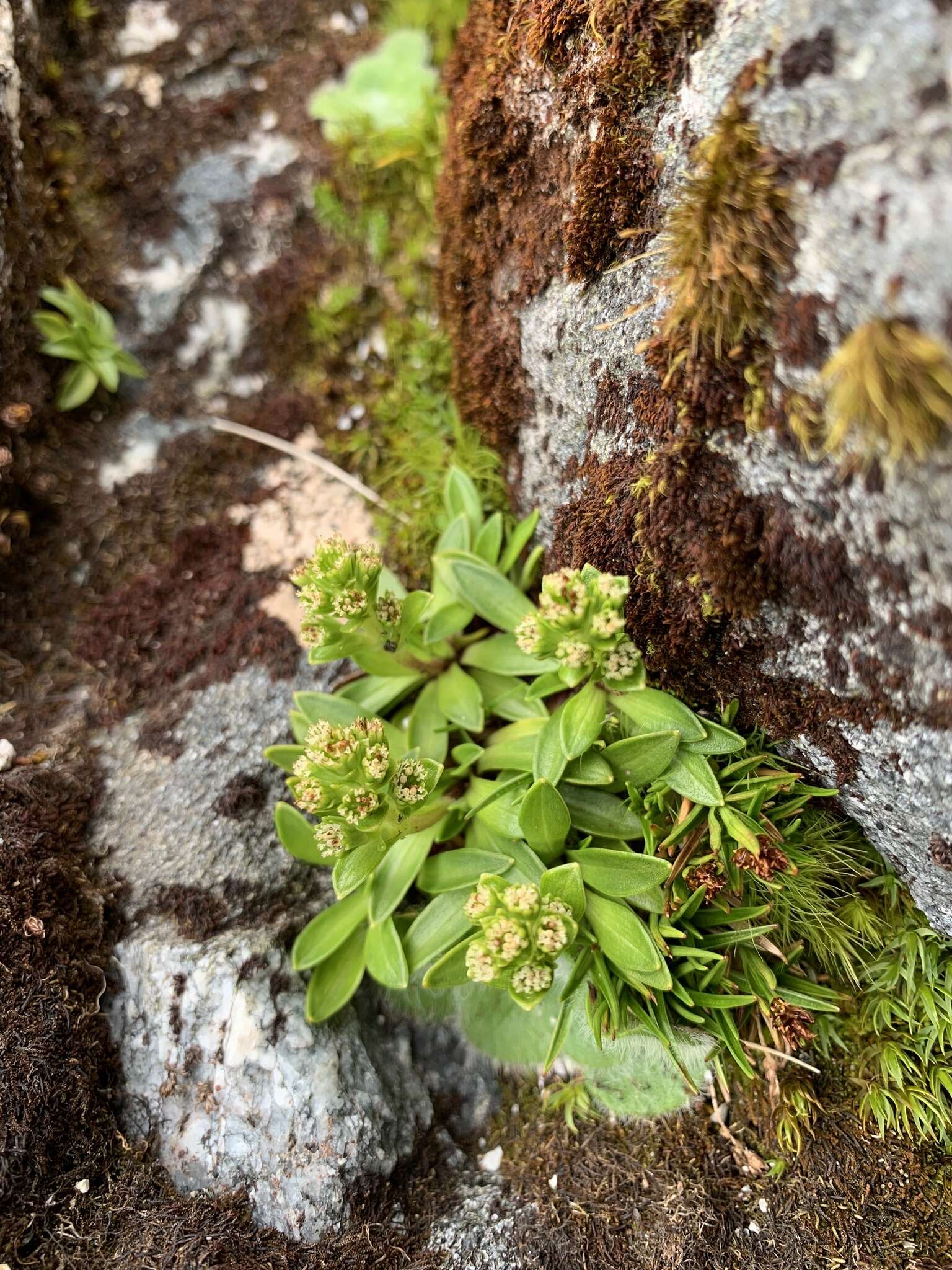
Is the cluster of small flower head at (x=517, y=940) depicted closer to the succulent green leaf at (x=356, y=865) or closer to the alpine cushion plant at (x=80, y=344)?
the succulent green leaf at (x=356, y=865)

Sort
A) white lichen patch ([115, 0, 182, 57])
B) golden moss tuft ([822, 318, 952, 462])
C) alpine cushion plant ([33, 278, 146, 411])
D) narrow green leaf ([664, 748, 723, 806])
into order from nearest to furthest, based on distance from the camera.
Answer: golden moss tuft ([822, 318, 952, 462]), narrow green leaf ([664, 748, 723, 806]), alpine cushion plant ([33, 278, 146, 411]), white lichen patch ([115, 0, 182, 57])

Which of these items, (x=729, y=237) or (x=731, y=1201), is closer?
(x=729, y=237)

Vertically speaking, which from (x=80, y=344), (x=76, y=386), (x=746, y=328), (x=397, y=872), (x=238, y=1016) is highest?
(x=746, y=328)

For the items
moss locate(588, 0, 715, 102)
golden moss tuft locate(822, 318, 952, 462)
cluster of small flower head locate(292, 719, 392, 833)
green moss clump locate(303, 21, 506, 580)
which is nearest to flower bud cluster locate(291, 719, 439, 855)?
cluster of small flower head locate(292, 719, 392, 833)

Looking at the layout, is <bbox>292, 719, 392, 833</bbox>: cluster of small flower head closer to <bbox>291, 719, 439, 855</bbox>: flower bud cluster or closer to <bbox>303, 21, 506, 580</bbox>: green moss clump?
<bbox>291, 719, 439, 855</bbox>: flower bud cluster

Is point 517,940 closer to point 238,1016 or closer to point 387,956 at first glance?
point 387,956

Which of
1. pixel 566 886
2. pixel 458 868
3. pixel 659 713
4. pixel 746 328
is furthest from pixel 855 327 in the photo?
pixel 458 868
